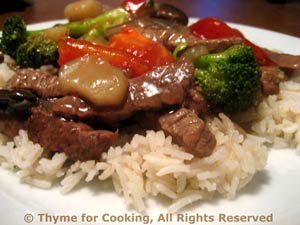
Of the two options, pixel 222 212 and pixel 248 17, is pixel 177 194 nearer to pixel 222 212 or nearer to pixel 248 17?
pixel 222 212

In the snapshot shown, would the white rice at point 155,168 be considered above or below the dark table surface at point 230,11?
above

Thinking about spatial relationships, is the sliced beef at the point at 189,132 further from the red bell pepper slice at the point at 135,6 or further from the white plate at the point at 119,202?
the red bell pepper slice at the point at 135,6

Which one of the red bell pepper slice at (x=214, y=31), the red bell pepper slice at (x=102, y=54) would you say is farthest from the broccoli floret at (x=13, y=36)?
the red bell pepper slice at (x=214, y=31)

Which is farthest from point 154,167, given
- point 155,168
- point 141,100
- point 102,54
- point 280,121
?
point 280,121

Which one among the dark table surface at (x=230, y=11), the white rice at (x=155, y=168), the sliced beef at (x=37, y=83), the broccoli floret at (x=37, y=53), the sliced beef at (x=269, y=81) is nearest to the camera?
the white rice at (x=155, y=168)

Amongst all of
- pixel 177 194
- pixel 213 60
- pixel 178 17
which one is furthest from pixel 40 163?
pixel 178 17
